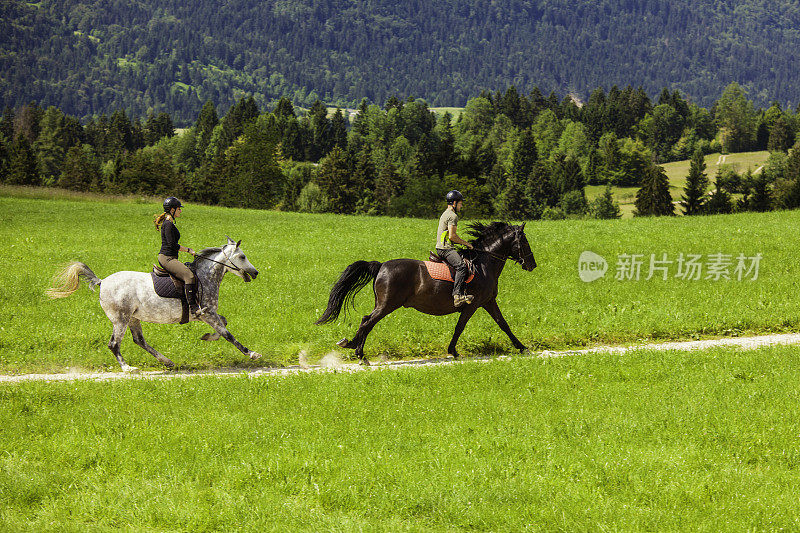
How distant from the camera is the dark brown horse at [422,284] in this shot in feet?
53.9

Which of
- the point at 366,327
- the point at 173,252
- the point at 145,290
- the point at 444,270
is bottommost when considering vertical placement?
the point at 366,327

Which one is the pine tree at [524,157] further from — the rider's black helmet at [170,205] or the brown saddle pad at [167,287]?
the rider's black helmet at [170,205]

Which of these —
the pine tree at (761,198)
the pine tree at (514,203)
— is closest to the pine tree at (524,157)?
the pine tree at (514,203)

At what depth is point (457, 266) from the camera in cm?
1683

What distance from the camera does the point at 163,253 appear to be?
15.1 m

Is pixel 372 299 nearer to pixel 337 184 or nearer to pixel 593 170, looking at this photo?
pixel 337 184

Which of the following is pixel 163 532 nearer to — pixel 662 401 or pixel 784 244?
pixel 662 401

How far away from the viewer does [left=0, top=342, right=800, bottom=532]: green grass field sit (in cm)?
920

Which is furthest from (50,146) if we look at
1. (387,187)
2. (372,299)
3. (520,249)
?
(520,249)

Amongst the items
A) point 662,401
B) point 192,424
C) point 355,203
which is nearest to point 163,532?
point 192,424

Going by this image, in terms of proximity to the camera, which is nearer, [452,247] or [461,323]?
[452,247]

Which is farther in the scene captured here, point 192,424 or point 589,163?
point 589,163

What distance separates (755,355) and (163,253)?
13662 millimetres

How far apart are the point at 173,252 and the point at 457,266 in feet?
20.9
